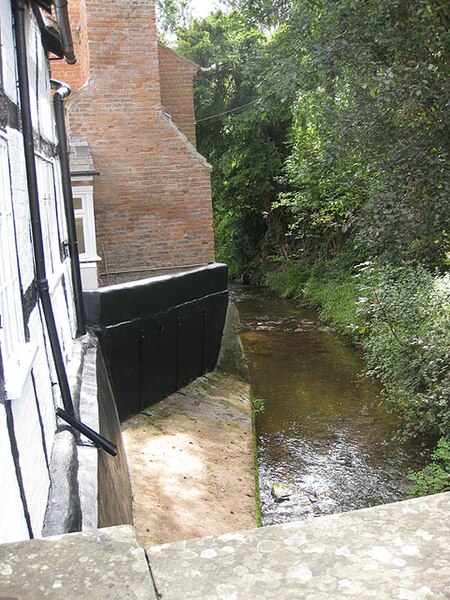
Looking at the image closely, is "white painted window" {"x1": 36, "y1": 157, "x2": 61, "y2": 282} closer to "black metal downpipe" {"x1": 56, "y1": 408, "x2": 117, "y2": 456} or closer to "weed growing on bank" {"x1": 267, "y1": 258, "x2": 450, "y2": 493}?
"black metal downpipe" {"x1": 56, "y1": 408, "x2": 117, "y2": 456}

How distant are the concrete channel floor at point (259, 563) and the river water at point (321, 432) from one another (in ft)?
20.9

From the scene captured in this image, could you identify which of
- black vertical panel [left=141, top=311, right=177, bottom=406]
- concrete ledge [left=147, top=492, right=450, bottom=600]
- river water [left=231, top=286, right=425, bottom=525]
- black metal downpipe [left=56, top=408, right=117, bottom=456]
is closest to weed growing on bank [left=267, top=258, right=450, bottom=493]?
river water [left=231, top=286, right=425, bottom=525]

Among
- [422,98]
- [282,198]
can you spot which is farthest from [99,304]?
[282,198]

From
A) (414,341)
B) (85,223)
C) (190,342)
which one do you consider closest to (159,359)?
(190,342)

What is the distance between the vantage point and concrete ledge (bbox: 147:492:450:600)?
1.19 metres

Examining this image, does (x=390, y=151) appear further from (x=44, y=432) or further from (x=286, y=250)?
(x=286, y=250)

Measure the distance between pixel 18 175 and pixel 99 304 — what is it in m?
4.08

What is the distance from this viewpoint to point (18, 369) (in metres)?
2.88

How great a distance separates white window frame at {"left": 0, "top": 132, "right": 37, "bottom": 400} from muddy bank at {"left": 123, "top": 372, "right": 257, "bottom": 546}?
309 centimetres

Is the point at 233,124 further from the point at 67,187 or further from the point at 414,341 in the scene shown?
the point at 67,187

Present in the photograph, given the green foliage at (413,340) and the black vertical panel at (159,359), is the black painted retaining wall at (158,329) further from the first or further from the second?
the green foliage at (413,340)

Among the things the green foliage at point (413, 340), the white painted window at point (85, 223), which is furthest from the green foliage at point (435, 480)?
the white painted window at point (85, 223)

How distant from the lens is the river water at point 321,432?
7.91 metres

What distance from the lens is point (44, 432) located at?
3646 mm
